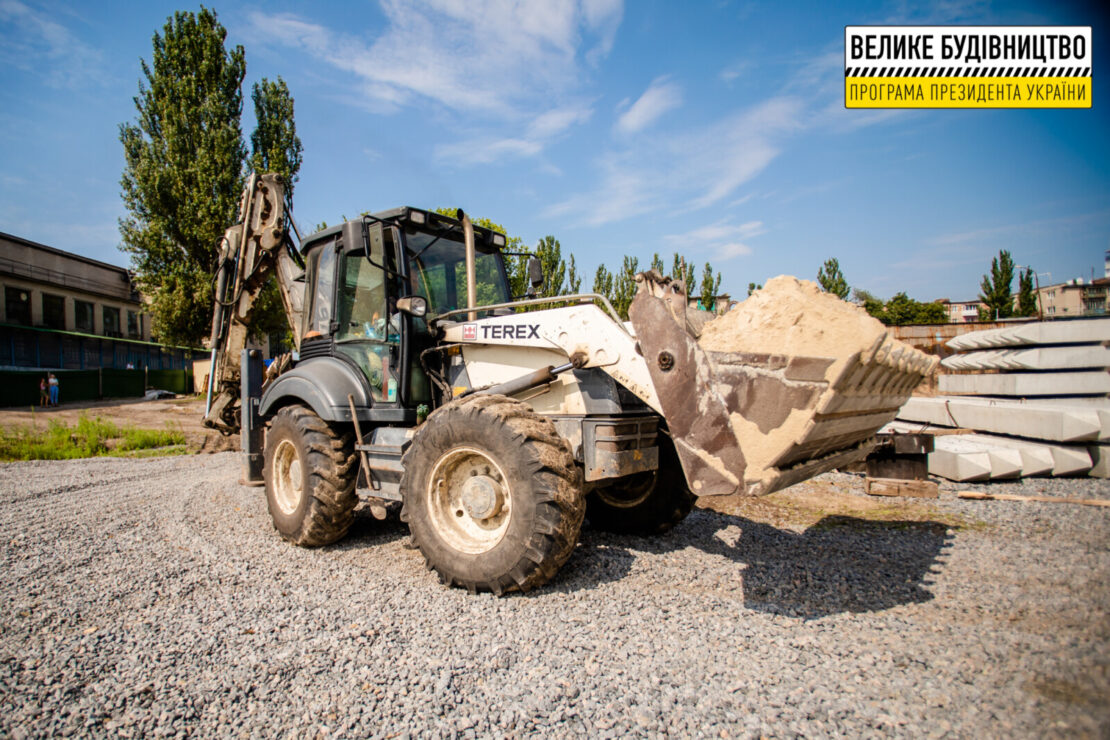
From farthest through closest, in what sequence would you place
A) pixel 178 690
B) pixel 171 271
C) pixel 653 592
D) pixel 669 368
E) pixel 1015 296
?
pixel 1015 296 → pixel 171 271 → pixel 653 592 → pixel 669 368 → pixel 178 690

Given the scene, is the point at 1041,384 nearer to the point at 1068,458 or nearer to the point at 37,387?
the point at 1068,458

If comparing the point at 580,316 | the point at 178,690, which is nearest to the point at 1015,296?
the point at 580,316

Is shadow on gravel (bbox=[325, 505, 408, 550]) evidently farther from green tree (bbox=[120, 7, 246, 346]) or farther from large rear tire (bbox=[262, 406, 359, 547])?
green tree (bbox=[120, 7, 246, 346])

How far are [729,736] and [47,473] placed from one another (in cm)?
1065

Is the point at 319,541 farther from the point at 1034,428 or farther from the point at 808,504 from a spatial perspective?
the point at 1034,428

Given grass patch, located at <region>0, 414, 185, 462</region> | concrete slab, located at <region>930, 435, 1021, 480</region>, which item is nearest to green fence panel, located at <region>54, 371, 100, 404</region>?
grass patch, located at <region>0, 414, 185, 462</region>

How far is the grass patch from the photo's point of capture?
1083 centimetres

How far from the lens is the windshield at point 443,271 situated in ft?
16.1

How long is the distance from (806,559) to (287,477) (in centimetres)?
452

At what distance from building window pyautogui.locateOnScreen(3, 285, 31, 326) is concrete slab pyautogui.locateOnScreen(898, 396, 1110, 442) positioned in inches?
1666

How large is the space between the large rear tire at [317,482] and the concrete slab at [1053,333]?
24.4 ft

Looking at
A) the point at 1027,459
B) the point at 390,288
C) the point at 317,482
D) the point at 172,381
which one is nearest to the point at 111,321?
the point at 172,381

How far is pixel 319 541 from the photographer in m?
4.81

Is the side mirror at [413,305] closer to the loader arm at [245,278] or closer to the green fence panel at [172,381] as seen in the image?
the loader arm at [245,278]
